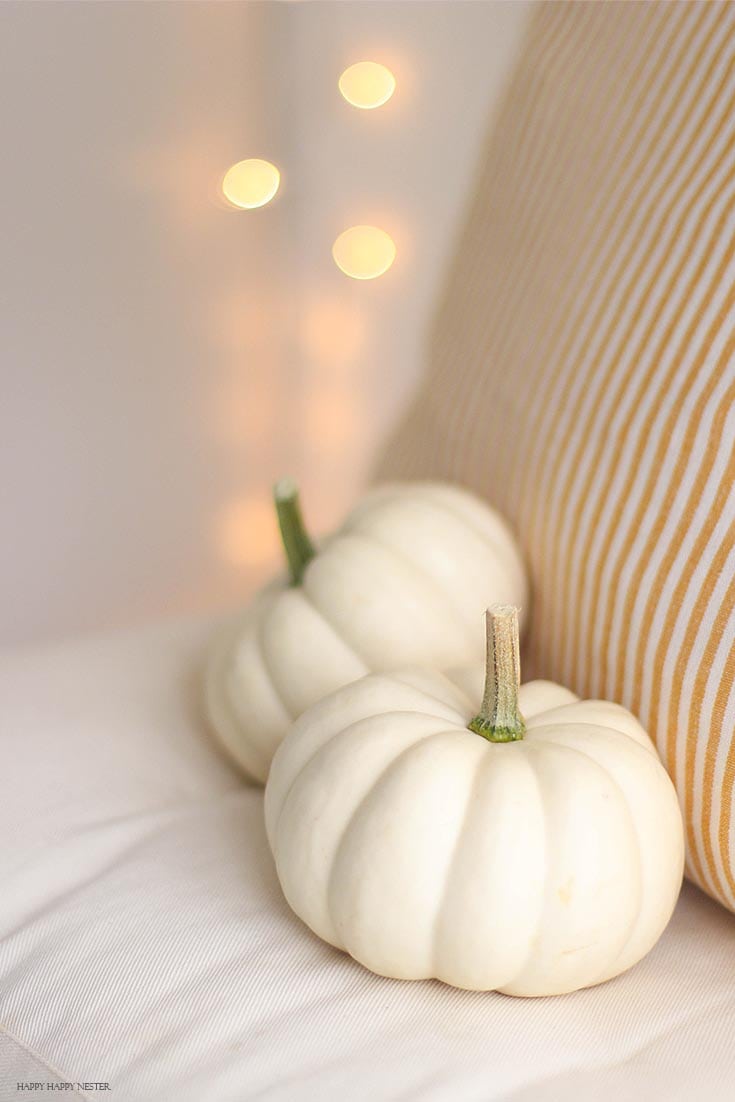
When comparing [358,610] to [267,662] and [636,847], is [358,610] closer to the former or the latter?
[267,662]

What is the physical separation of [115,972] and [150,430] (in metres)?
0.95

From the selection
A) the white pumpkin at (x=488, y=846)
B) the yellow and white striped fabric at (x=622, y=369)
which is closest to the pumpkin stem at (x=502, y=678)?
the white pumpkin at (x=488, y=846)

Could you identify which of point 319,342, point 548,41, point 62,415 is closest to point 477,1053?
point 548,41

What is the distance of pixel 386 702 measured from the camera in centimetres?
61

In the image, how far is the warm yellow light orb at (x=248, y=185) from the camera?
4.61 feet

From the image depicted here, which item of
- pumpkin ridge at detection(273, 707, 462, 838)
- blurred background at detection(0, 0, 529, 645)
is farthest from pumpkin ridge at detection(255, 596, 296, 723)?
blurred background at detection(0, 0, 529, 645)

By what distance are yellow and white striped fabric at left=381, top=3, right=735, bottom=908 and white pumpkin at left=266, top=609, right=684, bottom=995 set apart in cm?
8

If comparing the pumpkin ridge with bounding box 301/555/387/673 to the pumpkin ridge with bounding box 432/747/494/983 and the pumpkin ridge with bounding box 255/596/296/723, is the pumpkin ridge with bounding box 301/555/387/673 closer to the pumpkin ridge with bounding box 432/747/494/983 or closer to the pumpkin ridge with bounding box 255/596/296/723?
the pumpkin ridge with bounding box 255/596/296/723

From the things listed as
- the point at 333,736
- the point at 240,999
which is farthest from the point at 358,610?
the point at 240,999

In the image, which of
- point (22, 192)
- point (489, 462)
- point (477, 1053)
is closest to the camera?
point (477, 1053)

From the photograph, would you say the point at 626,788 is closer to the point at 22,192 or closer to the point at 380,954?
the point at 380,954

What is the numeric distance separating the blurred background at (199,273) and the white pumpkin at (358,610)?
1.93ft

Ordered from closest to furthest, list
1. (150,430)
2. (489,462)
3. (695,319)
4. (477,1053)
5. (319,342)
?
(477,1053) → (695,319) → (489,462) → (150,430) → (319,342)

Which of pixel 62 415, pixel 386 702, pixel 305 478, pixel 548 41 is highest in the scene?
pixel 548 41
